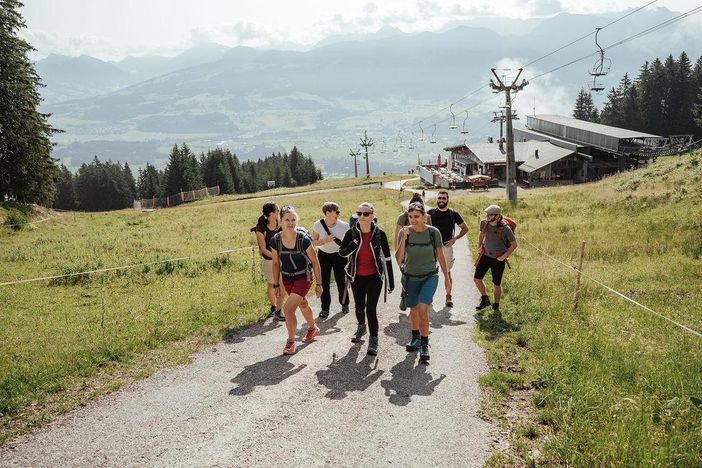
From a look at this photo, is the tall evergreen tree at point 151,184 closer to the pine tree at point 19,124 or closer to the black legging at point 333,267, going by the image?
the pine tree at point 19,124

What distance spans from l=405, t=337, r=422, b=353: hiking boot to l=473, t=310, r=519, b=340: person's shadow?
154 centimetres

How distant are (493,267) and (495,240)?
0.63 m

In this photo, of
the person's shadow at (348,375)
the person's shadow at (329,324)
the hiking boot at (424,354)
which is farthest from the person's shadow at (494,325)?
the person's shadow at (329,324)

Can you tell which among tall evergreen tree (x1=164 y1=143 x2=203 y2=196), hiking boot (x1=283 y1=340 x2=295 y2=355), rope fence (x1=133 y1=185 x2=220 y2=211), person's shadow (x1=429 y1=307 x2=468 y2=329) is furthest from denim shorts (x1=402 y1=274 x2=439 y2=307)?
tall evergreen tree (x1=164 y1=143 x2=203 y2=196)

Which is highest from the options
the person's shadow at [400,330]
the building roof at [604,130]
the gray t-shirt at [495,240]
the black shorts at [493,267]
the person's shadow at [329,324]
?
the building roof at [604,130]

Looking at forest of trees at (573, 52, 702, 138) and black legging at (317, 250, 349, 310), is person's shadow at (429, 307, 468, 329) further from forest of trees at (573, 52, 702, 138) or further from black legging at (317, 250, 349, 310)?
forest of trees at (573, 52, 702, 138)

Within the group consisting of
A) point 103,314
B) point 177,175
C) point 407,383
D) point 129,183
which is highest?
point 129,183

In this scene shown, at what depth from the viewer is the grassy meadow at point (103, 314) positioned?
7.39m

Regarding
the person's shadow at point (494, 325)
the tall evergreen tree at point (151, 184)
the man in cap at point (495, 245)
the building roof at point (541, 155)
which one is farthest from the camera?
the tall evergreen tree at point (151, 184)

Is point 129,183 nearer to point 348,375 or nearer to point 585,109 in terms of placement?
point 585,109

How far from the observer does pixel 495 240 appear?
1043cm

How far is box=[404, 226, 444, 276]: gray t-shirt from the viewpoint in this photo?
Result: 25.8 ft

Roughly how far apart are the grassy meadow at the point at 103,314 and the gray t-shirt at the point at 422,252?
3.27m

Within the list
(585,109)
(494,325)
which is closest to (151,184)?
(585,109)
